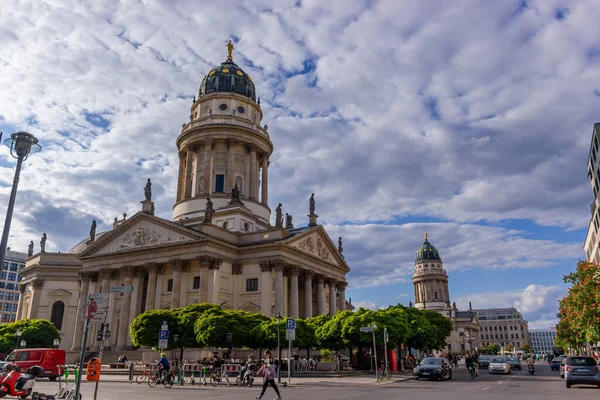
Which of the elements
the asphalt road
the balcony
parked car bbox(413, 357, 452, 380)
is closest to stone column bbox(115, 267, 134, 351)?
the balcony

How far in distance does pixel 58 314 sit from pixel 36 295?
13.3 ft

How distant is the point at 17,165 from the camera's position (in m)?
17.2

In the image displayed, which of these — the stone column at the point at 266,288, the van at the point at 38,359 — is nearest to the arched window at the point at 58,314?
the stone column at the point at 266,288

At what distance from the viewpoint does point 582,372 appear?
84.3 feet

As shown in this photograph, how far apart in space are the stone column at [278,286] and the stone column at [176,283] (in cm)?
992

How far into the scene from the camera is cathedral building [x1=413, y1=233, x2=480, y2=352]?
163 metres

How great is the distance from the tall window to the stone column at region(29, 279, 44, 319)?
2854 centimetres

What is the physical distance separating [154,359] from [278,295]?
13344 millimetres

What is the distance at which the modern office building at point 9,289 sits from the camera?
116m

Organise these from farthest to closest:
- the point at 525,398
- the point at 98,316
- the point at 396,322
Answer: the point at 396,322 < the point at 525,398 < the point at 98,316

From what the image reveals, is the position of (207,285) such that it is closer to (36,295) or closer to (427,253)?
(36,295)

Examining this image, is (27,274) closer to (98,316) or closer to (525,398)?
(98,316)

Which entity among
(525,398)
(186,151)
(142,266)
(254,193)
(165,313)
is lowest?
(525,398)

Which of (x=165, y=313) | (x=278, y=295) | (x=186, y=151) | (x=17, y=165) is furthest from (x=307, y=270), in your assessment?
(x=17, y=165)
